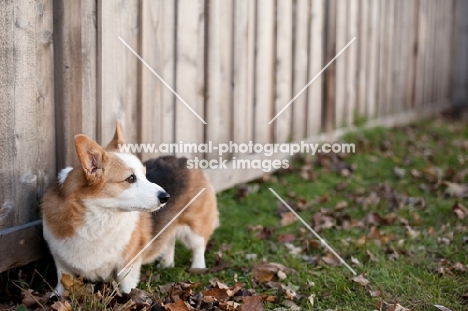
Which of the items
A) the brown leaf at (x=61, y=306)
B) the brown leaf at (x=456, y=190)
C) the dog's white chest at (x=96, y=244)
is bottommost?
the brown leaf at (x=456, y=190)

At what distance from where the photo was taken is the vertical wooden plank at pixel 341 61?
6996 millimetres

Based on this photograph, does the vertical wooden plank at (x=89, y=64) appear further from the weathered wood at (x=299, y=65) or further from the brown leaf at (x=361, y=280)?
the weathered wood at (x=299, y=65)

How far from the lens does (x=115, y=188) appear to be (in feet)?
10.3

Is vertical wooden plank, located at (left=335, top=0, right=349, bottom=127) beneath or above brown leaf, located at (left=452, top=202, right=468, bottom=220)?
above

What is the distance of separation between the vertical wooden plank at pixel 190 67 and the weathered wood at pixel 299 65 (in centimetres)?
168

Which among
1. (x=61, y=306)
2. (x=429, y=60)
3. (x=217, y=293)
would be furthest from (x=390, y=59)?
(x=61, y=306)

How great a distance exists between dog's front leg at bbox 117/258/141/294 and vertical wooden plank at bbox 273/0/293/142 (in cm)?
287

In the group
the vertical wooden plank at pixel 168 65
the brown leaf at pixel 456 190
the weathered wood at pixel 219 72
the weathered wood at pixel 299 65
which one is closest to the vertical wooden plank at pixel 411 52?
the weathered wood at pixel 299 65

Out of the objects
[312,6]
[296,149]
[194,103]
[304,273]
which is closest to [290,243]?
[304,273]

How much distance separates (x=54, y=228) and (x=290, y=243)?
5.41ft

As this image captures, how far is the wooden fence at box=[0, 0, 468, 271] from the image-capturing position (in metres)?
3.28

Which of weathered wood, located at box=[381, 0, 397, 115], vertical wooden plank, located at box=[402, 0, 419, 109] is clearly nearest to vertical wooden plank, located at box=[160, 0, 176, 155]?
weathered wood, located at box=[381, 0, 397, 115]

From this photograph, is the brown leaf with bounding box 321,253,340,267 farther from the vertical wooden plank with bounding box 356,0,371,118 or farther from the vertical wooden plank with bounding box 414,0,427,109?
the vertical wooden plank with bounding box 414,0,427,109

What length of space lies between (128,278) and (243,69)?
8.13ft
